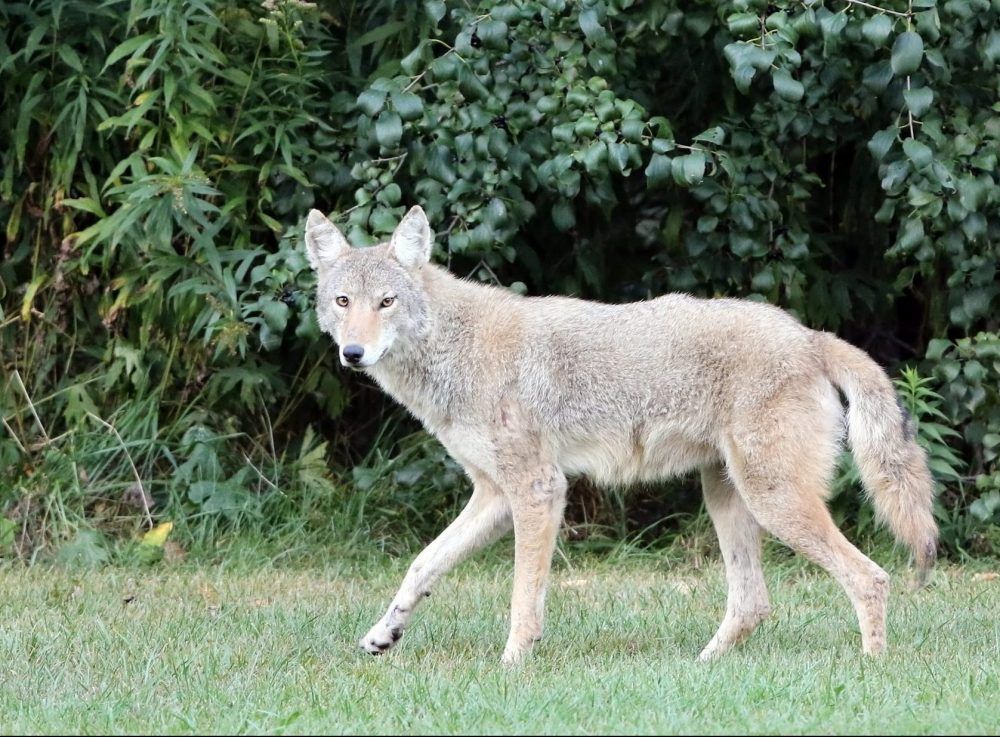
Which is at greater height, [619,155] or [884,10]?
[884,10]

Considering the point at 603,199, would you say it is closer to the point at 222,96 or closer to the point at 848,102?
the point at 848,102

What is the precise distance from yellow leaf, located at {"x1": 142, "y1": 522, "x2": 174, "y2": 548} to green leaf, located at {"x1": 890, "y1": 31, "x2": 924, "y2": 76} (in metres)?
4.93

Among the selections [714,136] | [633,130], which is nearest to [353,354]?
[633,130]

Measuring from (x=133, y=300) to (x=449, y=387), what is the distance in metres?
3.22

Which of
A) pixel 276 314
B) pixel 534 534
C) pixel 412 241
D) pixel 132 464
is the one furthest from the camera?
pixel 132 464

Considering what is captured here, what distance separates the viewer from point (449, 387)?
650 cm

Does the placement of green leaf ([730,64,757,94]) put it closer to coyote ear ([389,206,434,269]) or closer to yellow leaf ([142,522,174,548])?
coyote ear ([389,206,434,269])

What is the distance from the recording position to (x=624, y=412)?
6.37 meters

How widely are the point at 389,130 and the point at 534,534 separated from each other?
2583mm

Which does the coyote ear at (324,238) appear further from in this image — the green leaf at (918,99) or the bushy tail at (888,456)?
the green leaf at (918,99)

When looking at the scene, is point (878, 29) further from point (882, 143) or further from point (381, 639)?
point (381, 639)

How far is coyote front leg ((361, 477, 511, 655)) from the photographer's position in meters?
6.25

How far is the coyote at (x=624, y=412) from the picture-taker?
239 inches

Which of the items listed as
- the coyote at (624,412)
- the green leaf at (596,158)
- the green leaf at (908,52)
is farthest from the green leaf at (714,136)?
the coyote at (624,412)
